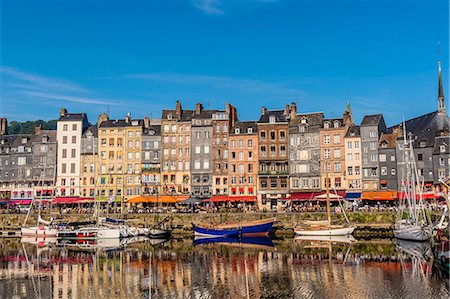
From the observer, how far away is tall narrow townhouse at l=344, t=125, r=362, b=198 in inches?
2849

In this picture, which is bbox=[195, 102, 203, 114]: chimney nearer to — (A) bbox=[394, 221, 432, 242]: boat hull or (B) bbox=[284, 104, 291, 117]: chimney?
(B) bbox=[284, 104, 291, 117]: chimney

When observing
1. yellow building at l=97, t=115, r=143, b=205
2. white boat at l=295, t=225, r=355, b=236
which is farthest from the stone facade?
white boat at l=295, t=225, r=355, b=236

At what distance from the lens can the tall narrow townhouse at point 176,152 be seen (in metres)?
77.4

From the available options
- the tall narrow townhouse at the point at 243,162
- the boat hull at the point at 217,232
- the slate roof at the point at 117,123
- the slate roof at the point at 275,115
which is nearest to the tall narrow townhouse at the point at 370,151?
the slate roof at the point at 275,115

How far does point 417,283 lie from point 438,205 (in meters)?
32.9

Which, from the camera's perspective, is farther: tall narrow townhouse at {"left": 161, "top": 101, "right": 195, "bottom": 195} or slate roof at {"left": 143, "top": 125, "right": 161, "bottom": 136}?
slate roof at {"left": 143, "top": 125, "right": 161, "bottom": 136}

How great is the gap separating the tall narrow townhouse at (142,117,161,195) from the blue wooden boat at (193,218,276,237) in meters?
19.8

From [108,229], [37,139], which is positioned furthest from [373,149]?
[37,139]

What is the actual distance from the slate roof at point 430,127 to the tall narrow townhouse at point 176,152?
32.6 metres

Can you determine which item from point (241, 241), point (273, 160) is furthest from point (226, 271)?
point (273, 160)

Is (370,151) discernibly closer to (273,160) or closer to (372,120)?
(372,120)

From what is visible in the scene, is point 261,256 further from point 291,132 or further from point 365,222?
point 291,132

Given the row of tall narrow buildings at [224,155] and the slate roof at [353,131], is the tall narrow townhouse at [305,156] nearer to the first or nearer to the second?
the row of tall narrow buildings at [224,155]

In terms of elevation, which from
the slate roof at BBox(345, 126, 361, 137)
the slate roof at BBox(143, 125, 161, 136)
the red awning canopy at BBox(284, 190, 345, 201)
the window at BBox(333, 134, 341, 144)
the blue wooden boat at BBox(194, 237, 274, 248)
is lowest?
the blue wooden boat at BBox(194, 237, 274, 248)
